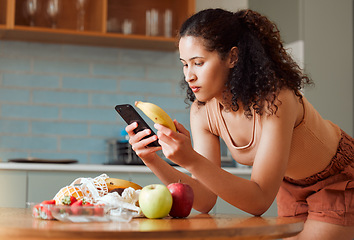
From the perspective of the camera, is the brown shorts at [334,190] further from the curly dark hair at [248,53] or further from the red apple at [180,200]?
the red apple at [180,200]

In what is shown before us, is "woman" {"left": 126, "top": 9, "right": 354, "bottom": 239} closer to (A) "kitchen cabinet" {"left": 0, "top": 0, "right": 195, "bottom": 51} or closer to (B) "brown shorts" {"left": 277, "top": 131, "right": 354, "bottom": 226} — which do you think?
(B) "brown shorts" {"left": 277, "top": 131, "right": 354, "bottom": 226}

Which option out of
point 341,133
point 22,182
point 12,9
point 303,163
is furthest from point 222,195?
point 12,9

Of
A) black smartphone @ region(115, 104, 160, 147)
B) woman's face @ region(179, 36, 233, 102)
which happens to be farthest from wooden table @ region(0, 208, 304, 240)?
woman's face @ region(179, 36, 233, 102)

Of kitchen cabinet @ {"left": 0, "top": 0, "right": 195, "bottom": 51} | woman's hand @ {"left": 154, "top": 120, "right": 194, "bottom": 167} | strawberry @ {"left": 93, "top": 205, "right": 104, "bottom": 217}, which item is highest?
kitchen cabinet @ {"left": 0, "top": 0, "right": 195, "bottom": 51}

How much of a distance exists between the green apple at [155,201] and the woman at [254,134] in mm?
106

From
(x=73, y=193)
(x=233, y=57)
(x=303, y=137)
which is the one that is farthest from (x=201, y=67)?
(x=73, y=193)

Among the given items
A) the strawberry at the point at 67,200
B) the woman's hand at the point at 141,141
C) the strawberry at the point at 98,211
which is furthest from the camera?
the woman's hand at the point at 141,141

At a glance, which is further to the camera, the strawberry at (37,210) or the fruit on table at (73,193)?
the fruit on table at (73,193)

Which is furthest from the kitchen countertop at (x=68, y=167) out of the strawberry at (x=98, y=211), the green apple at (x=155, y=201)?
the strawberry at (x=98, y=211)

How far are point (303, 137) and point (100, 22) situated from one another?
2104 mm

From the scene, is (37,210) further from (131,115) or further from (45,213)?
(131,115)

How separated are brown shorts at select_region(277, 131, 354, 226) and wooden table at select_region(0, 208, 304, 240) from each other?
526mm

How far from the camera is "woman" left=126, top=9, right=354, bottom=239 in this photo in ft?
4.94

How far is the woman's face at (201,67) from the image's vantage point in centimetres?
161
